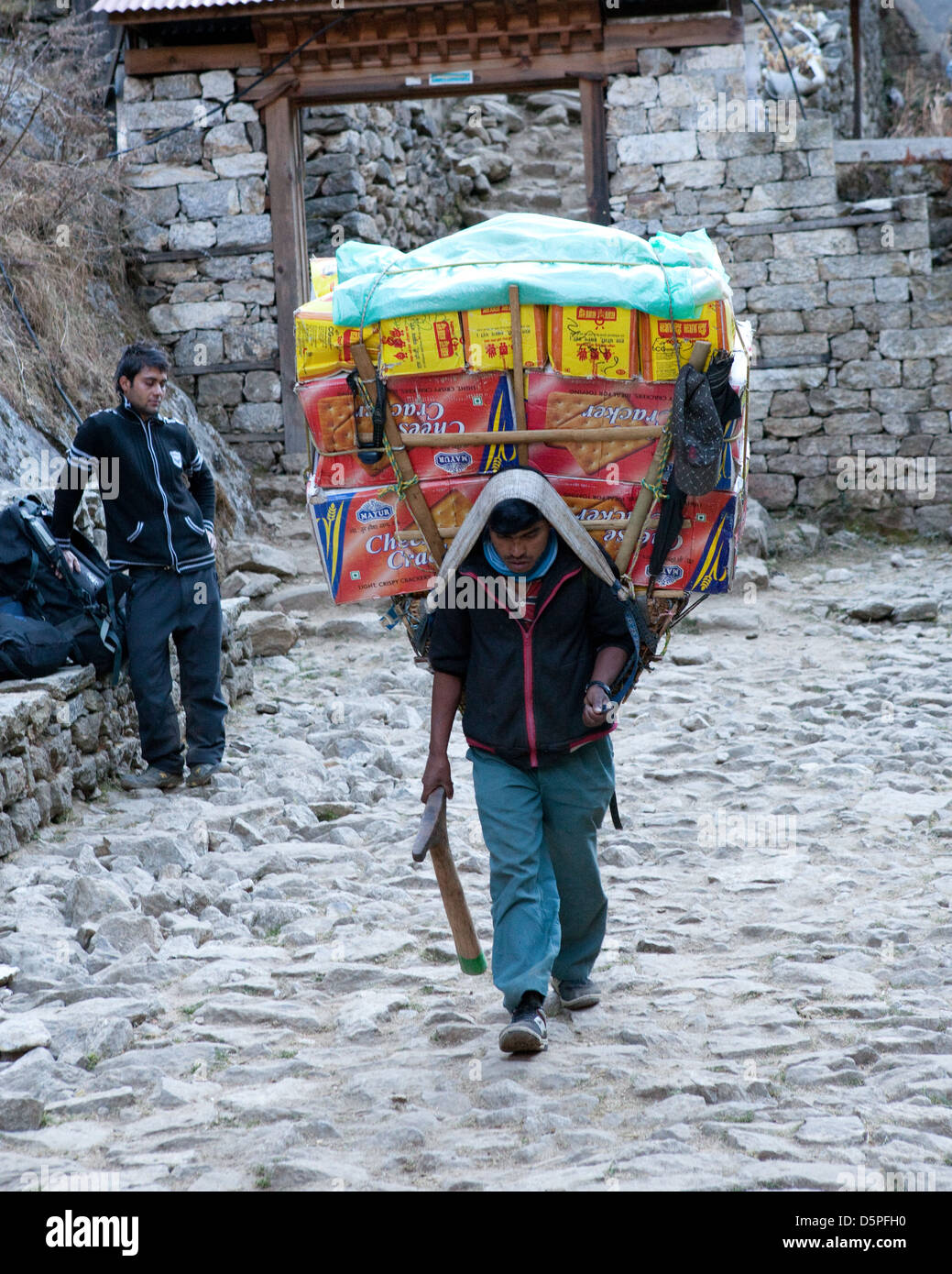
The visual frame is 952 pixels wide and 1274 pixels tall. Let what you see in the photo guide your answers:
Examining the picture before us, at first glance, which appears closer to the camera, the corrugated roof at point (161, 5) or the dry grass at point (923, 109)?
the corrugated roof at point (161, 5)

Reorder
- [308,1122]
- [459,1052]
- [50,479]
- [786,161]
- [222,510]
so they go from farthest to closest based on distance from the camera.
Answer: [786,161] → [222,510] → [50,479] → [459,1052] → [308,1122]

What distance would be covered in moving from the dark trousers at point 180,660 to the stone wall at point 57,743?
7.4 inches

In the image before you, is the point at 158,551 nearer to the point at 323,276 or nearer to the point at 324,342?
the point at 323,276

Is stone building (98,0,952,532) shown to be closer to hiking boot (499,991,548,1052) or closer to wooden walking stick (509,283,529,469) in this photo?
wooden walking stick (509,283,529,469)

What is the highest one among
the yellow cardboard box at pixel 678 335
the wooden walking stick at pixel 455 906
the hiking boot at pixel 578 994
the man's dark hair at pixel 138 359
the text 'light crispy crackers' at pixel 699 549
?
the man's dark hair at pixel 138 359

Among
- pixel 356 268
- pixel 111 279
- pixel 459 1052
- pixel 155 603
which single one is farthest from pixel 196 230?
pixel 459 1052

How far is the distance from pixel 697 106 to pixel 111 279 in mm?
5274

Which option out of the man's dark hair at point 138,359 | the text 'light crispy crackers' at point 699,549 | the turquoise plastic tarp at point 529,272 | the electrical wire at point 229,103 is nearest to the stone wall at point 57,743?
the man's dark hair at point 138,359

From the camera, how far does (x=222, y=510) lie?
34.7 ft

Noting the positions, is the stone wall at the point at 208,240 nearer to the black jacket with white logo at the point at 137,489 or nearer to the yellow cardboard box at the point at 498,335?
the black jacket with white logo at the point at 137,489

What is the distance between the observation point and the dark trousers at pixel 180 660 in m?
5.98

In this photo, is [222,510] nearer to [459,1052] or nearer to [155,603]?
[155,603]

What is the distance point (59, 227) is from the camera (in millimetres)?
10477

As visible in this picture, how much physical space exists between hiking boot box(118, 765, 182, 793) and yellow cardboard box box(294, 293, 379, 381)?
2.87 m
